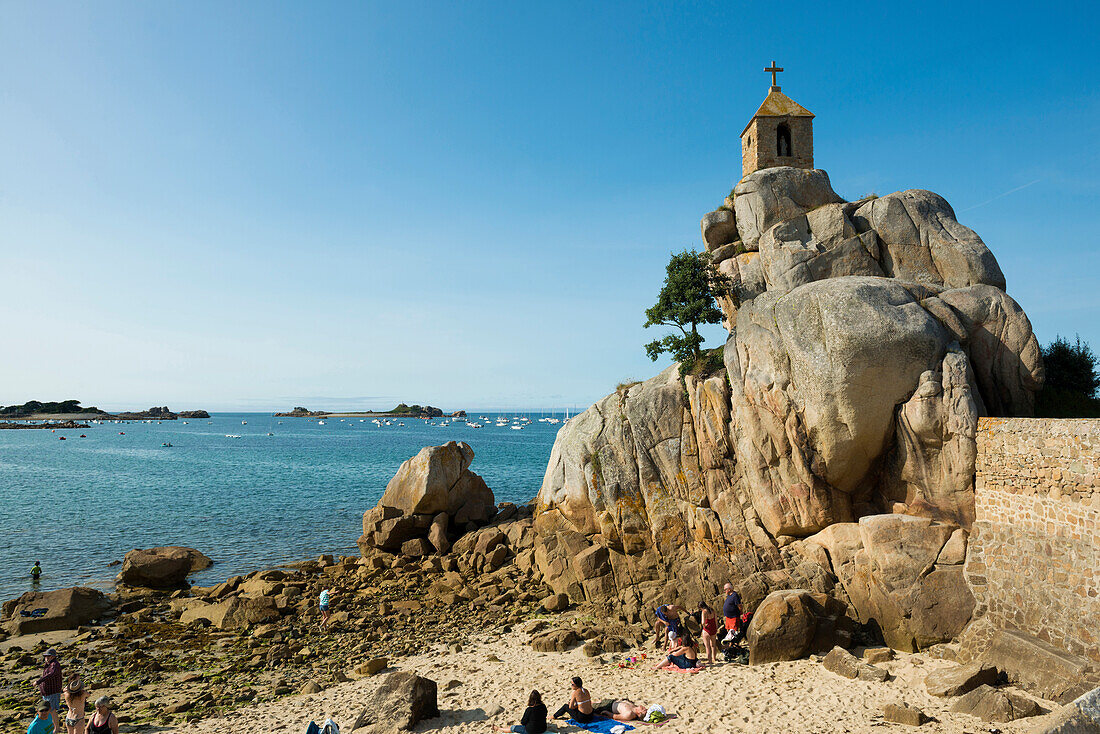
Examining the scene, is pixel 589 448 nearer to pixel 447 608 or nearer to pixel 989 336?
pixel 447 608

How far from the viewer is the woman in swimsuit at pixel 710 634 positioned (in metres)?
16.5

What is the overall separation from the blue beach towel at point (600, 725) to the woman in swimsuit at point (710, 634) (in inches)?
165

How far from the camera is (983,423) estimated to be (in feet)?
54.9

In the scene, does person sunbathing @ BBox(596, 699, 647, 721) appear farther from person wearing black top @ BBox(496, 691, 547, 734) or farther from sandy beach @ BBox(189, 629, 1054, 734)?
person wearing black top @ BBox(496, 691, 547, 734)

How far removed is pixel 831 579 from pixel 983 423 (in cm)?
643

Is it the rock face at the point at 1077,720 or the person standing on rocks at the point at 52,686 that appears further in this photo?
the person standing on rocks at the point at 52,686

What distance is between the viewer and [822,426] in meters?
19.1

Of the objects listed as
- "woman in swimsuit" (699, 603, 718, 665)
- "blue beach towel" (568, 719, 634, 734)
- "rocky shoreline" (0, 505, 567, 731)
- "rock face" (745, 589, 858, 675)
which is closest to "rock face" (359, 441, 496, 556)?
"rocky shoreline" (0, 505, 567, 731)

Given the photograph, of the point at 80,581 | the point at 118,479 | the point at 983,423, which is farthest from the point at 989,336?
the point at 118,479

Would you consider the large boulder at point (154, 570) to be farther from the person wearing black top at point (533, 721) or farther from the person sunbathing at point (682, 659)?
the person sunbathing at point (682, 659)

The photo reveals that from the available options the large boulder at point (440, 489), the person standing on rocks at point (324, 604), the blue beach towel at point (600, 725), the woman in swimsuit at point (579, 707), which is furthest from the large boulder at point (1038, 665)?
the large boulder at point (440, 489)

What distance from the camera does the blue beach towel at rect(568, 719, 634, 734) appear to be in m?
13.1

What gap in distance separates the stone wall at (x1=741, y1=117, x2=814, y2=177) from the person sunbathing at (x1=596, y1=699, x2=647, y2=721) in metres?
24.5

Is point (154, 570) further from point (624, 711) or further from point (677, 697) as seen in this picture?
point (677, 697)
